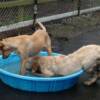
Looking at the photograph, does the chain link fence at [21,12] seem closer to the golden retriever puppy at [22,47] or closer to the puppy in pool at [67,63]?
the golden retriever puppy at [22,47]

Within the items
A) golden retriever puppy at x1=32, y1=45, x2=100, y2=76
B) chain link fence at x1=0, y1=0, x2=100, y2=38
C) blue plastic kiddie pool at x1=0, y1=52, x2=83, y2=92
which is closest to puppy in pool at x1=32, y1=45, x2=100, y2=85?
golden retriever puppy at x1=32, y1=45, x2=100, y2=76

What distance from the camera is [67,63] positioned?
17.0ft

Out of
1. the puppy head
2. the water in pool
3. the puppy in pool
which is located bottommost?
the water in pool

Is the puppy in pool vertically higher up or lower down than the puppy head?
lower down

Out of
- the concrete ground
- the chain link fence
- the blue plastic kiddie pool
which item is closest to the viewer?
the blue plastic kiddie pool

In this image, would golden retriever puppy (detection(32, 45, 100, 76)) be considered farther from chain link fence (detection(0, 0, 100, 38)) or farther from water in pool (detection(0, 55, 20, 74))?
chain link fence (detection(0, 0, 100, 38))

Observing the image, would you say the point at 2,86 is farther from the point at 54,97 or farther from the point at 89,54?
the point at 89,54

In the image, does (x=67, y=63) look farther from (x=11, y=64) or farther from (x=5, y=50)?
(x=11, y=64)

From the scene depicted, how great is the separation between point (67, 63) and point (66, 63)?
2cm

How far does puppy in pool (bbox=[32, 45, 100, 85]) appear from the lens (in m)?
5.18

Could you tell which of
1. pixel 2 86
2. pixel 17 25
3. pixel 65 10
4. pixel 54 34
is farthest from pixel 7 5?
pixel 2 86

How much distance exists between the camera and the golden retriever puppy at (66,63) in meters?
5.18

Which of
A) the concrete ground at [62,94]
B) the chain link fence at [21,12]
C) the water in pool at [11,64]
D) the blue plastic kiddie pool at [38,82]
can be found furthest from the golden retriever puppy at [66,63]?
A: the chain link fence at [21,12]

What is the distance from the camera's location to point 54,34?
8.25 m
